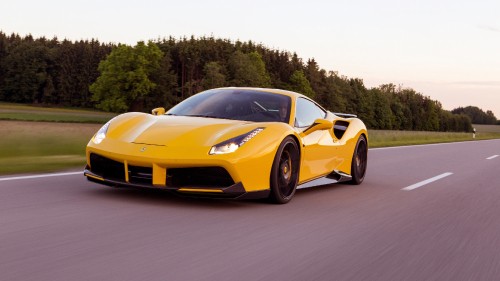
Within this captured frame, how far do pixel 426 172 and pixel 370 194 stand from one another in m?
4.24

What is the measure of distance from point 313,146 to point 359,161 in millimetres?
2178

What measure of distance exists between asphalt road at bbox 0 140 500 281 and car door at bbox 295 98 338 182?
32cm

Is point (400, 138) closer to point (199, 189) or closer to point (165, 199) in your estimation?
point (165, 199)

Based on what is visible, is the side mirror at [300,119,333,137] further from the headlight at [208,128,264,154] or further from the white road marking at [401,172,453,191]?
the white road marking at [401,172,453,191]

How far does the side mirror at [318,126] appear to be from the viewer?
7398mm

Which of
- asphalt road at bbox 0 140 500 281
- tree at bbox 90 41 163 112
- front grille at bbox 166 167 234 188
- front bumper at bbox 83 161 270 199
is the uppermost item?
tree at bbox 90 41 163 112

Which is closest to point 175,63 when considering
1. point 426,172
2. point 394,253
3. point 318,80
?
point 318,80

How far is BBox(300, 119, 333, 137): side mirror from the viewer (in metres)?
7.40

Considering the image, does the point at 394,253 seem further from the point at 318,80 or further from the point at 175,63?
the point at 318,80

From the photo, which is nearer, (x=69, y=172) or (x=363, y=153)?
(x=69, y=172)

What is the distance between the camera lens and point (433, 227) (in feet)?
19.4

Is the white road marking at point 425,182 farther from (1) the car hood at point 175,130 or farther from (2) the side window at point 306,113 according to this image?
(1) the car hood at point 175,130

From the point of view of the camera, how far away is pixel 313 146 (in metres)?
7.49

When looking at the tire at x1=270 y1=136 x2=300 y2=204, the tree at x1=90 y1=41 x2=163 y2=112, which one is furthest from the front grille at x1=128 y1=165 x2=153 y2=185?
the tree at x1=90 y1=41 x2=163 y2=112
